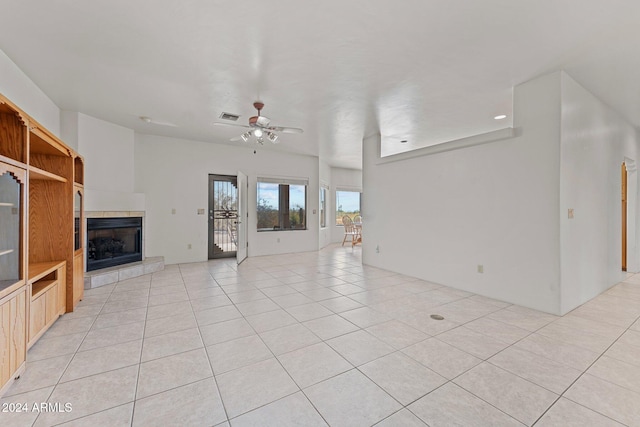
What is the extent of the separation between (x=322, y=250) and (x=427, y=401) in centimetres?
613

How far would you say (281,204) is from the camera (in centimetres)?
726

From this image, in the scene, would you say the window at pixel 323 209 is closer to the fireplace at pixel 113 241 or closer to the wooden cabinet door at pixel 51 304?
the fireplace at pixel 113 241

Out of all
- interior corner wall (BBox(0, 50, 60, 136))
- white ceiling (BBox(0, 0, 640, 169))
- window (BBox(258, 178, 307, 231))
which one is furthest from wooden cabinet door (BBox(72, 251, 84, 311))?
window (BBox(258, 178, 307, 231))

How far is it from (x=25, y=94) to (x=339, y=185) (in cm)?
740

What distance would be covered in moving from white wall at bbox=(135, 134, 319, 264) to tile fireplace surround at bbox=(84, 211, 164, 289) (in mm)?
411

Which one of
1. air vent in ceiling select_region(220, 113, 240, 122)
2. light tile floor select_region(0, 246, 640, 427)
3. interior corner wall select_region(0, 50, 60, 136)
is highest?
air vent in ceiling select_region(220, 113, 240, 122)

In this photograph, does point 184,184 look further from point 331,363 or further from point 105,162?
point 331,363

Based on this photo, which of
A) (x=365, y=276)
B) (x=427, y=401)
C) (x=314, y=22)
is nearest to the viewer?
(x=427, y=401)

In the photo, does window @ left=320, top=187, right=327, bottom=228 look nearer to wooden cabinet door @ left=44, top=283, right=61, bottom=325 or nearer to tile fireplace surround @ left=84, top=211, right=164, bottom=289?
tile fireplace surround @ left=84, top=211, right=164, bottom=289

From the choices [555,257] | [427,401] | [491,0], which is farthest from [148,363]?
[555,257]

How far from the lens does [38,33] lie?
234cm

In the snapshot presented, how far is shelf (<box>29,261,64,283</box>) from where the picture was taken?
2.21 meters

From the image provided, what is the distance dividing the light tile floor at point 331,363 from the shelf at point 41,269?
0.58 meters

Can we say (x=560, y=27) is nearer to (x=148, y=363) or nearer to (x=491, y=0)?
(x=491, y=0)
